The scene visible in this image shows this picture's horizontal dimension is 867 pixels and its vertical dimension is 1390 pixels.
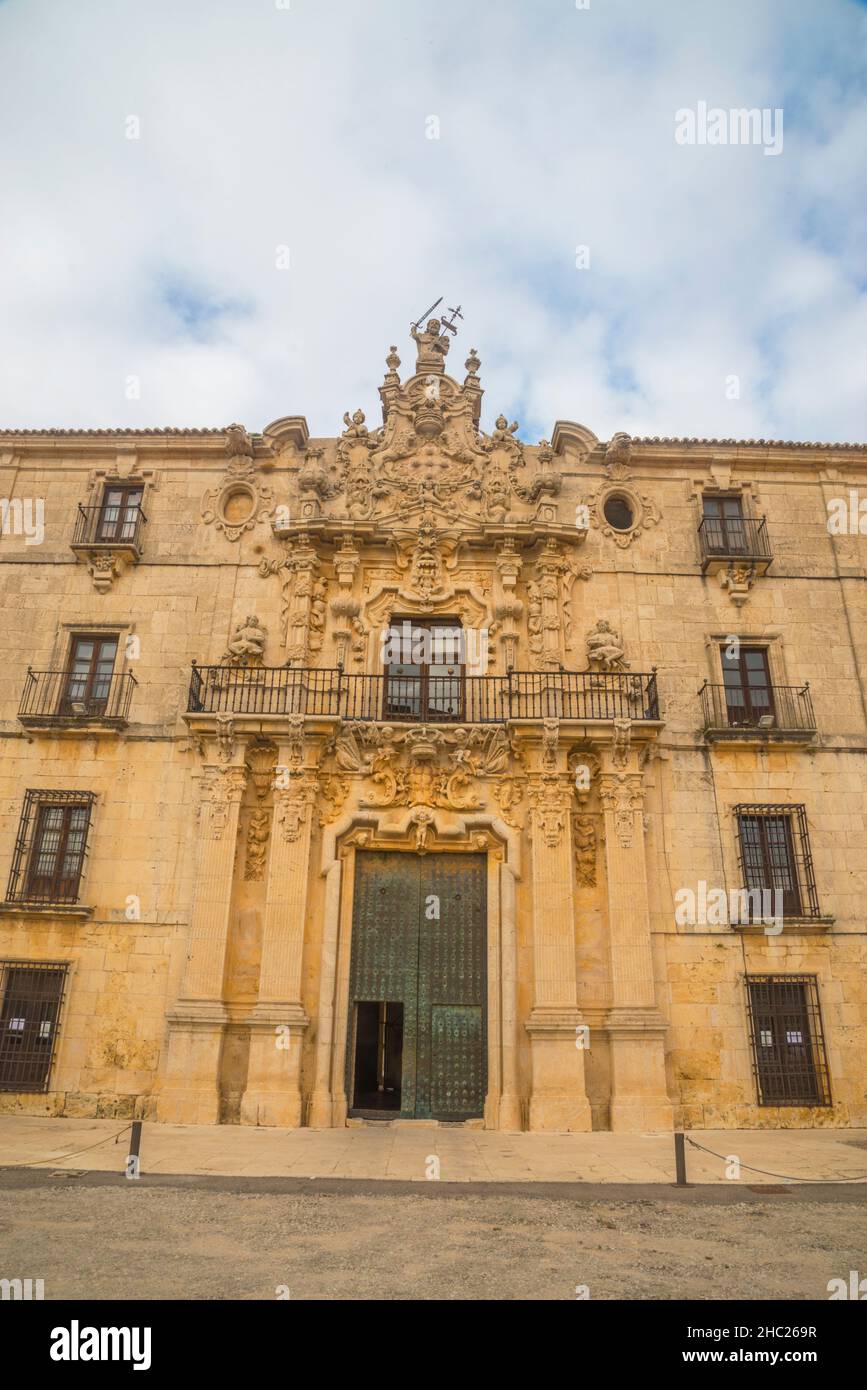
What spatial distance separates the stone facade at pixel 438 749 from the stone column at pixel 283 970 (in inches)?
1.9

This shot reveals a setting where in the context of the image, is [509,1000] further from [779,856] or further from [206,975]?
[779,856]

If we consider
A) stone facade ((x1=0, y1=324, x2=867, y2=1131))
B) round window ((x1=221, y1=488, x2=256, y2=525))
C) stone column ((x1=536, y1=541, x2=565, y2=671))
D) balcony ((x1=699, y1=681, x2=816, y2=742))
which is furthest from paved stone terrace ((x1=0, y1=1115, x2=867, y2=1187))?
round window ((x1=221, y1=488, x2=256, y2=525))

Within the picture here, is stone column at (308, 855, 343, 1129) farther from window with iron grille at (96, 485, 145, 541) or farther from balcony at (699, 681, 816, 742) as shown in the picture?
window with iron grille at (96, 485, 145, 541)

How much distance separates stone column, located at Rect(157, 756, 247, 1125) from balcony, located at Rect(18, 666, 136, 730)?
8.32 feet

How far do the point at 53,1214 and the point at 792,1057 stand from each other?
12412 mm

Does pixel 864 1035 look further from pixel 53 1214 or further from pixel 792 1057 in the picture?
pixel 53 1214

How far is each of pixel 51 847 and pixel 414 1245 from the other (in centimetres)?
1183

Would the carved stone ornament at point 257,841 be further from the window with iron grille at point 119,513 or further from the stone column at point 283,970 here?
the window with iron grille at point 119,513

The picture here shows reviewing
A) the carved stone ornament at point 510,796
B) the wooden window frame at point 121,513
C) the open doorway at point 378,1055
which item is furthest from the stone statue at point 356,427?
the open doorway at point 378,1055

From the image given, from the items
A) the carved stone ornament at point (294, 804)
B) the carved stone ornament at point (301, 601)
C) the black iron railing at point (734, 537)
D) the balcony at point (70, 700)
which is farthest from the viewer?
the black iron railing at point (734, 537)

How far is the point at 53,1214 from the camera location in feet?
25.8

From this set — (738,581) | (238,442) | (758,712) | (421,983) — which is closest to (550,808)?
(421,983)

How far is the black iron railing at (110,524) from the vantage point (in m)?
18.6

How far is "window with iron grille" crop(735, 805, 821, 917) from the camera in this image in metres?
16.0
